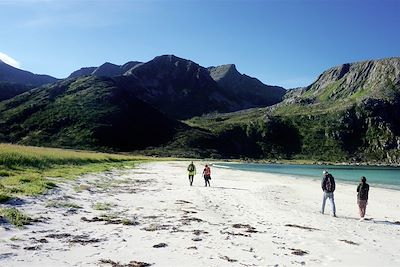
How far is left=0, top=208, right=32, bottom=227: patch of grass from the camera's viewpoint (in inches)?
554

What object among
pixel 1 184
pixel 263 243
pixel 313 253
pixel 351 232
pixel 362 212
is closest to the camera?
pixel 313 253

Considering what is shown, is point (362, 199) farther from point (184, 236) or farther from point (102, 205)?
point (102, 205)

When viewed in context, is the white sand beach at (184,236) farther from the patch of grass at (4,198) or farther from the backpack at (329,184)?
the backpack at (329,184)

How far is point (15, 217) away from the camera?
1456 cm

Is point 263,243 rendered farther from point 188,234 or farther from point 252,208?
point 252,208

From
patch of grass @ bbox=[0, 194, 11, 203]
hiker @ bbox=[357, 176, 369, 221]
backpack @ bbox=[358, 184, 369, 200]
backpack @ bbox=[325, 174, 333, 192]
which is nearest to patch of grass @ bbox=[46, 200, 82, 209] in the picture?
patch of grass @ bbox=[0, 194, 11, 203]

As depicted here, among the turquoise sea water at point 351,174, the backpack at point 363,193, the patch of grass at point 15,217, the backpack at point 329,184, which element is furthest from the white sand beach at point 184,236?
the turquoise sea water at point 351,174

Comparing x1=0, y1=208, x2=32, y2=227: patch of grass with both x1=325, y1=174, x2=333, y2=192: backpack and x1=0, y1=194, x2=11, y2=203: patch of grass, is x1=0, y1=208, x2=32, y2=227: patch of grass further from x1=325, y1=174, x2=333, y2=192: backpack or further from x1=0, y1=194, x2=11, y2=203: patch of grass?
x1=325, y1=174, x2=333, y2=192: backpack

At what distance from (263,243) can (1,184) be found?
14442 mm

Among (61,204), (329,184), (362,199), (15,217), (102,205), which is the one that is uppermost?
(329,184)

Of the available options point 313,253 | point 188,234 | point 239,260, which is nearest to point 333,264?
point 313,253

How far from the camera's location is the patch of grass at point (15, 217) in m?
14.1

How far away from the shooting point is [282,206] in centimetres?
2670

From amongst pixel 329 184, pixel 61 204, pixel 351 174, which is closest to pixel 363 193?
pixel 329 184
